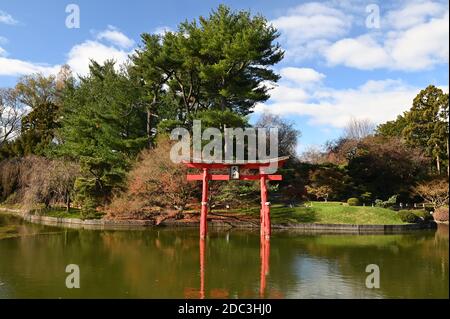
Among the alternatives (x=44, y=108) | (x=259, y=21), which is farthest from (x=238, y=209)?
(x=44, y=108)

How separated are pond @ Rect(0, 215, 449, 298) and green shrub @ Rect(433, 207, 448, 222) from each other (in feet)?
14.6

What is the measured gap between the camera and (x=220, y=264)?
1285 centimetres

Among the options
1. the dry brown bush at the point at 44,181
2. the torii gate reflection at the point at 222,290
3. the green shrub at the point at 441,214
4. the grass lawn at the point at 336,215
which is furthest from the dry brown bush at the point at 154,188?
the green shrub at the point at 441,214

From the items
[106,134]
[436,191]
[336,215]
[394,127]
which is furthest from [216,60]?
[394,127]

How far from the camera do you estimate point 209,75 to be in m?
24.8

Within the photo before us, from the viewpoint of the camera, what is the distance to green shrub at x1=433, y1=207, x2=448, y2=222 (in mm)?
23906

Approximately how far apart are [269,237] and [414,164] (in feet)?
55.0

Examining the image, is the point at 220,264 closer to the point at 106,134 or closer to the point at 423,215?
the point at 423,215

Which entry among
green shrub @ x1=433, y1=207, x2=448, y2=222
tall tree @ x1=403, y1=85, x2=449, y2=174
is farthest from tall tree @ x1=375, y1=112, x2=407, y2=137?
green shrub @ x1=433, y1=207, x2=448, y2=222

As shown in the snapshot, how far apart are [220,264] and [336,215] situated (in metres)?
11.5

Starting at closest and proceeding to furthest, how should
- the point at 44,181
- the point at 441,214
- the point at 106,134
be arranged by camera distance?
the point at 441,214, the point at 44,181, the point at 106,134

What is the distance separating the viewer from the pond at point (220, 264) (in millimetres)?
9523

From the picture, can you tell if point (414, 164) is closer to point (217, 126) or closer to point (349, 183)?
point (349, 183)

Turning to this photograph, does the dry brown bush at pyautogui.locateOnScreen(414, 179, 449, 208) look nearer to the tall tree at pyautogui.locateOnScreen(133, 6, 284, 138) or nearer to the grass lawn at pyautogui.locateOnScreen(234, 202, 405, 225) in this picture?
the grass lawn at pyautogui.locateOnScreen(234, 202, 405, 225)
